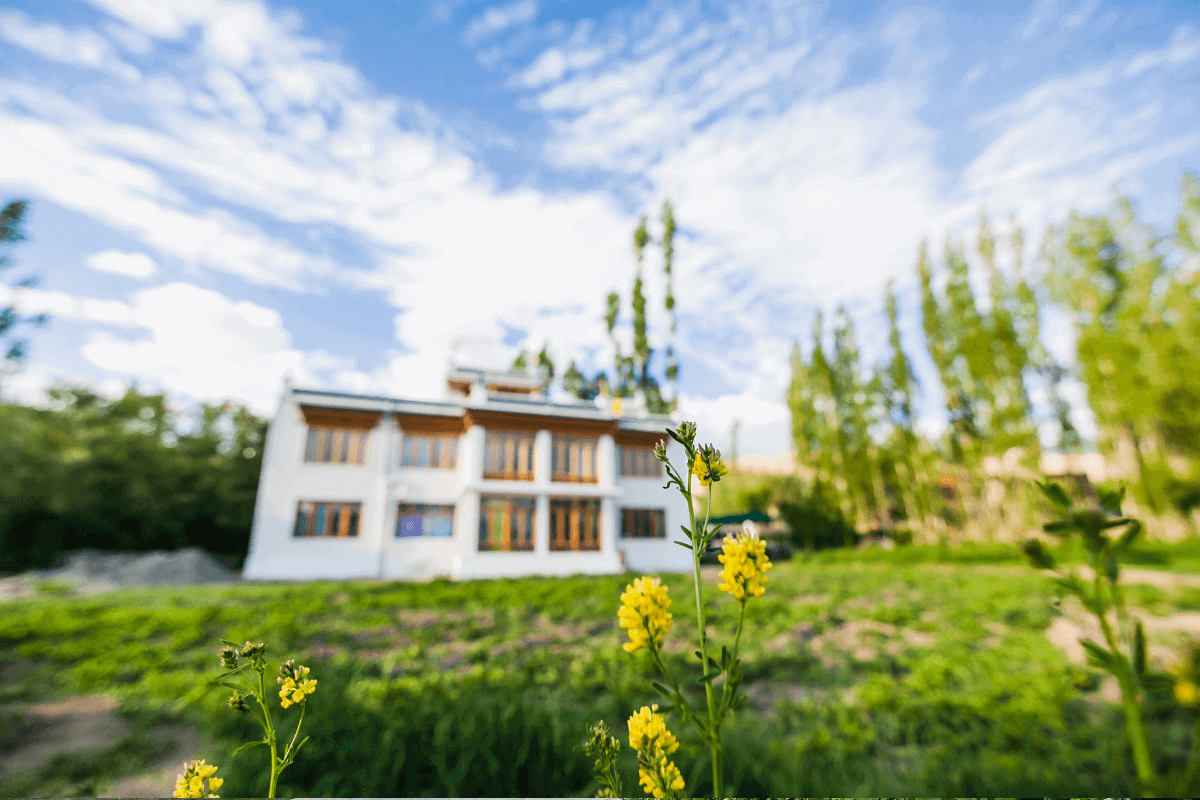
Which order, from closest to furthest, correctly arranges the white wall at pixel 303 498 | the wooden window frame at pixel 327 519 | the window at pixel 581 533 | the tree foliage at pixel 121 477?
the tree foliage at pixel 121 477, the window at pixel 581 533, the white wall at pixel 303 498, the wooden window frame at pixel 327 519

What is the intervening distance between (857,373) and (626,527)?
5.55 feet

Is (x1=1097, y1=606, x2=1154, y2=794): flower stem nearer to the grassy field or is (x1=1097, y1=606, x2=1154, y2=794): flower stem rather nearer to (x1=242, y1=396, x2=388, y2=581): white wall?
the grassy field

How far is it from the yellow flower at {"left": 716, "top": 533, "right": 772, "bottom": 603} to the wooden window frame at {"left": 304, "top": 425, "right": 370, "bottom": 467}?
9.88 m

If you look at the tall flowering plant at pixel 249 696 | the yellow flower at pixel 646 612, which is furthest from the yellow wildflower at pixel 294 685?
the yellow flower at pixel 646 612

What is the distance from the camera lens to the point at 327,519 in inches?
345

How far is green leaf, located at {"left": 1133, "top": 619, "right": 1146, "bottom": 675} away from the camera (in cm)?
44

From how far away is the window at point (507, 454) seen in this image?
26.9 ft

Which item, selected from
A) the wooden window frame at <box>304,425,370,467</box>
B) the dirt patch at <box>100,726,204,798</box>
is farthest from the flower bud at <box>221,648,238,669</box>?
the wooden window frame at <box>304,425,370,467</box>

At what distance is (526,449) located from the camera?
8312 millimetres

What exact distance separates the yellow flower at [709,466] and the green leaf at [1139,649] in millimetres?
413

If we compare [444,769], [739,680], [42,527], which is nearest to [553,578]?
[444,769]

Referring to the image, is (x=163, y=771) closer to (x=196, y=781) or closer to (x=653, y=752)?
(x=196, y=781)

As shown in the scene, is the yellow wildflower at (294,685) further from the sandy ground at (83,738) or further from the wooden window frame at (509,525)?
the wooden window frame at (509,525)

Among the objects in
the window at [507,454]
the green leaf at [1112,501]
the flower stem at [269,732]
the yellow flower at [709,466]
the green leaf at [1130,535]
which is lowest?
the flower stem at [269,732]
